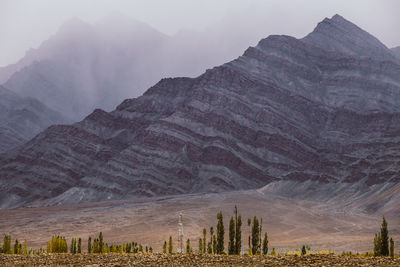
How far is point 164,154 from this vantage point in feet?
593

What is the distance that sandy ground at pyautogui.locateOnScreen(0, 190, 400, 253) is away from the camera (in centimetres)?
9406

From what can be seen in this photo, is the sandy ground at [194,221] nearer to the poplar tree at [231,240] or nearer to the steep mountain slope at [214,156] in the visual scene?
the steep mountain slope at [214,156]

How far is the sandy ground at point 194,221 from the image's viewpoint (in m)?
94.1

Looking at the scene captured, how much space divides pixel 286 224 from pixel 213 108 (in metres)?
93.5

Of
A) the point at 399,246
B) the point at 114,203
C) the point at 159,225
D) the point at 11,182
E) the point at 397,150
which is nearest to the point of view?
the point at 399,246

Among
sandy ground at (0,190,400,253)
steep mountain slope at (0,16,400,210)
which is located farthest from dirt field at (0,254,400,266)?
steep mountain slope at (0,16,400,210)

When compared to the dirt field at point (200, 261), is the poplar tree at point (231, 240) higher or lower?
higher

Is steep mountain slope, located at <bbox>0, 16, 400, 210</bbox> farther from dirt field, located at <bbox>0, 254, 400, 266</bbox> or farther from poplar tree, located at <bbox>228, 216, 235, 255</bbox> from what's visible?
dirt field, located at <bbox>0, 254, 400, 266</bbox>

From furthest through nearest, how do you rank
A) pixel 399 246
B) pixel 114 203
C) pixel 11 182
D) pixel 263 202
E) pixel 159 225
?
pixel 11 182 → pixel 114 203 → pixel 263 202 → pixel 159 225 → pixel 399 246

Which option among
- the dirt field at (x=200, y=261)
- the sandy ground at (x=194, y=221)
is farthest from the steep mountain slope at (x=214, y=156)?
the dirt field at (x=200, y=261)

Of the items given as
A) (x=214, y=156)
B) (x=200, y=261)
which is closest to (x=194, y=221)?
(x=214, y=156)

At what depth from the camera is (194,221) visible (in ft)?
371

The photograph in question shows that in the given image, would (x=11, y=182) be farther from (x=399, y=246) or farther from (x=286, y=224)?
(x=399, y=246)

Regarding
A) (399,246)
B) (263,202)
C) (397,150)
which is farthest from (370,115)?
(399,246)
